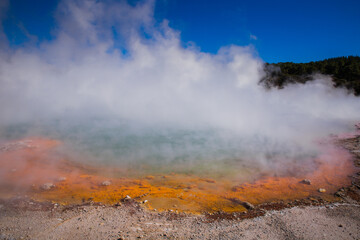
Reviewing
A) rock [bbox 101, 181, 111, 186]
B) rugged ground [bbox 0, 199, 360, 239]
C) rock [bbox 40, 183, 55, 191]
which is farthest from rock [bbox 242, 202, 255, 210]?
rock [bbox 40, 183, 55, 191]

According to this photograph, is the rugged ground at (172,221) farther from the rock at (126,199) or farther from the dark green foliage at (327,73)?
the dark green foliage at (327,73)

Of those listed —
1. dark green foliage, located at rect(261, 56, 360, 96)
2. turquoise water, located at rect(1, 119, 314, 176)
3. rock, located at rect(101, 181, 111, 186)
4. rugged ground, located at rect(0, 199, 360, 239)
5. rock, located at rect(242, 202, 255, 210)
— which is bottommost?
rugged ground, located at rect(0, 199, 360, 239)

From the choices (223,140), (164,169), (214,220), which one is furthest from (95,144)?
(214,220)

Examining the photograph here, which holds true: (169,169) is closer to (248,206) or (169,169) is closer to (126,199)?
(126,199)

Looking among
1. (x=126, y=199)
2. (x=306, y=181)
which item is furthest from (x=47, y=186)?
(x=306, y=181)

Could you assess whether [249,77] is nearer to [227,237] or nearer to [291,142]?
[291,142]

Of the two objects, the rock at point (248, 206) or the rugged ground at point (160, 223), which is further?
the rock at point (248, 206)

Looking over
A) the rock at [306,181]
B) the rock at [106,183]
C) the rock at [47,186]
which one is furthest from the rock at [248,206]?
the rock at [47,186]

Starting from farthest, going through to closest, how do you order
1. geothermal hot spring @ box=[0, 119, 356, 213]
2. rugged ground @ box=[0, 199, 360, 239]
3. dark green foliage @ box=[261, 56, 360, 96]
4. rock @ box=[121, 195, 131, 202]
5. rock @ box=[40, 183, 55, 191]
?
dark green foliage @ box=[261, 56, 360, 96], rock @ box=[40, 183, 55, 191], geothermal hot spring @ box=[0, 119, 356, 213], rock @ box=[121, 195, 131, 202], rugged ground @ box=[0, 199, 360, 239]

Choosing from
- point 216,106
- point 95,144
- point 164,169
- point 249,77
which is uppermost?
point 249,77

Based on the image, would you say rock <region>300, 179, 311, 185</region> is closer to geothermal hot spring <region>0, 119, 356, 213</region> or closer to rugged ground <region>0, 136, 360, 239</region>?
geothermal hot spring <region>0, 119, 356, 213</region>

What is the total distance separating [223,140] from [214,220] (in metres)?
5.54

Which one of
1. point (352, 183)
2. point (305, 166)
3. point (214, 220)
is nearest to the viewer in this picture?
point (214, 220)

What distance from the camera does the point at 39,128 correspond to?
33.8ft
